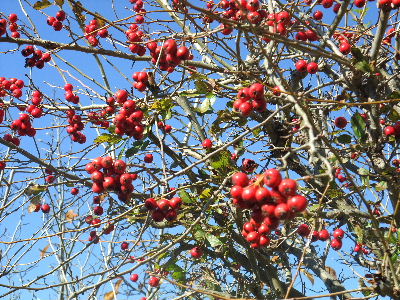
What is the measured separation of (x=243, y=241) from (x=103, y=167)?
1.34m

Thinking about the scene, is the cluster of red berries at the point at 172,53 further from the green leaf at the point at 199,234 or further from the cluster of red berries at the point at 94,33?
the green leaf at the point at 199,234

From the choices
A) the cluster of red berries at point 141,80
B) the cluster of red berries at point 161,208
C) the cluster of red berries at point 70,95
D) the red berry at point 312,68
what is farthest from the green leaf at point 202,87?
the cluster of red berries at point 70,95

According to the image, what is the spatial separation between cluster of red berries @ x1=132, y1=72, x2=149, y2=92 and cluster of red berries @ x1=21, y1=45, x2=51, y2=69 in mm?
963

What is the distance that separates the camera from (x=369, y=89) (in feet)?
A: 9.19

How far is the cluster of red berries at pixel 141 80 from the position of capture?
260 cm

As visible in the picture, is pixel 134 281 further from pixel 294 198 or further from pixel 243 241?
pixel 294 198

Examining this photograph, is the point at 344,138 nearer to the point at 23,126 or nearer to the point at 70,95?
the point at 70,95

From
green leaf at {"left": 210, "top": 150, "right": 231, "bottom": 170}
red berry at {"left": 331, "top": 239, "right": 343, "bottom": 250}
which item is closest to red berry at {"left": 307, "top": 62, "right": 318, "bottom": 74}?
green leaf at {"left": 210, "top": 150, "right": 231, "bottom": 170}

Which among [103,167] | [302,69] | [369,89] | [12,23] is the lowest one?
[103,167]

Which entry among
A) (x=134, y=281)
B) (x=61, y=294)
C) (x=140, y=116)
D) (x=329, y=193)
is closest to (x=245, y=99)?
(x=140, y=116)

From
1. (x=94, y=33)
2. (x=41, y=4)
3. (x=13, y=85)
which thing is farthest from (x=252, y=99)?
(x=13, y=85)

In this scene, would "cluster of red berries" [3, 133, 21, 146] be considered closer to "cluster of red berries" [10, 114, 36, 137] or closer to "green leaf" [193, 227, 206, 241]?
"cluster of red berries" [10, 114, 36, 137]

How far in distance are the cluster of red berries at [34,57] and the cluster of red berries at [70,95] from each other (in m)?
0.30

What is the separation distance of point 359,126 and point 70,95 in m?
2.19
